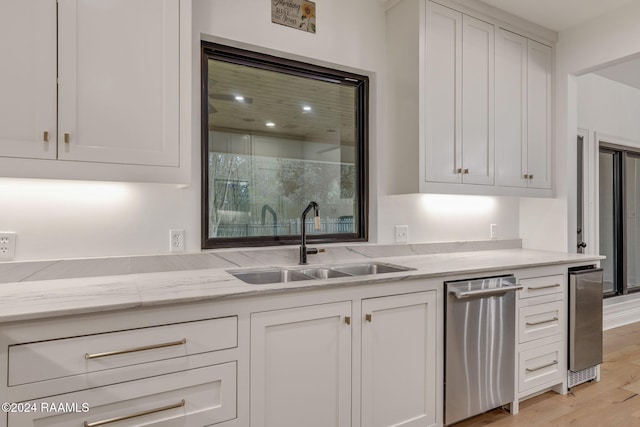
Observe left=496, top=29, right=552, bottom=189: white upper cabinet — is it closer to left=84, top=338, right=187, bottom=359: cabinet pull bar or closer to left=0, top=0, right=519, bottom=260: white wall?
left=0, top=0, right=519, bottom=260: white wall

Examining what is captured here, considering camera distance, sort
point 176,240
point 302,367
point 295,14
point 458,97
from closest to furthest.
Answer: point 302,367 → point 176,240 → point 295,14 → point 458,97

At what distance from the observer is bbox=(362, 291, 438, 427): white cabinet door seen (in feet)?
5.92

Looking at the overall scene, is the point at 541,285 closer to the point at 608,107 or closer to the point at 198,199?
the point at 198,199

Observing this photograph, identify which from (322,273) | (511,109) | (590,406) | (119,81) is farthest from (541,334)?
(119,81)

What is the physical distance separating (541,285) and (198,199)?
7.13 ft

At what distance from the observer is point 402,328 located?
1891mm

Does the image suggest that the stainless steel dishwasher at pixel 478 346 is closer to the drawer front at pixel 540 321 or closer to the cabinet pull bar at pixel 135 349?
the drawer front at pixel 540 321

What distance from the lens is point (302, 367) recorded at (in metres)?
1.65

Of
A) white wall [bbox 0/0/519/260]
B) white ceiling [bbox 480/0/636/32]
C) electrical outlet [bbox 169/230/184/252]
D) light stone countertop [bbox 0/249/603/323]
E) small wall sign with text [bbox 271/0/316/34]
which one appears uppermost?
white ceiling [bbox 480/0/636/32]

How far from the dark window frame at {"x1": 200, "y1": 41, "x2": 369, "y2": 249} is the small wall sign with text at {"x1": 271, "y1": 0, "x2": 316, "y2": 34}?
209 millimetres

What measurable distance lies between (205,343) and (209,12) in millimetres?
1715

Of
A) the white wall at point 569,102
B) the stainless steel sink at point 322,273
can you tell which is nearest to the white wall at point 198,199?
the stainless steel sink at point 322,273

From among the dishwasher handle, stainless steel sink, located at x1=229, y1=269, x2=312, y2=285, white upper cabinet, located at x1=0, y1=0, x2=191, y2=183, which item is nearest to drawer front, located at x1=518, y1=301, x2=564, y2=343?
the dishwasher handle

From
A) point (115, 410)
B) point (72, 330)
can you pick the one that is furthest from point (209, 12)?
point (115, 410)
